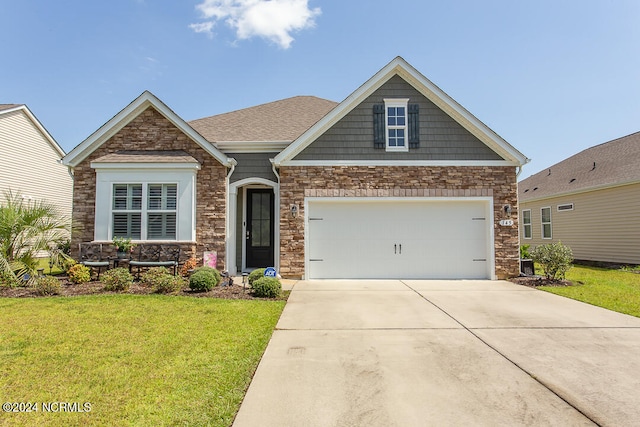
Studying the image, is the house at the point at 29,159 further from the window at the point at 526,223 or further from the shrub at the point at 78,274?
the window at the point at 526,223

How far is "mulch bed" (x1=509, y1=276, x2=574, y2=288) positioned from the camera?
384 inches

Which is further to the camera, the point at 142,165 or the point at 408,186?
the point at 408,186

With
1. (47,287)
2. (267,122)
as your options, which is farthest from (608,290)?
(47,287)

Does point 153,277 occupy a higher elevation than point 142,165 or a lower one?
lower

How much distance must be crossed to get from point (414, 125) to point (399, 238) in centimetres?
351

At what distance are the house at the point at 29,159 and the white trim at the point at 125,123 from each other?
8486 millimetres

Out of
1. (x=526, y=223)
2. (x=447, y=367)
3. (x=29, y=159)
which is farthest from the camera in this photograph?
(x=526, y=223)

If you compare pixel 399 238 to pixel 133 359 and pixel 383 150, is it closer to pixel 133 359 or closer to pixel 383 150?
pixel 383 150

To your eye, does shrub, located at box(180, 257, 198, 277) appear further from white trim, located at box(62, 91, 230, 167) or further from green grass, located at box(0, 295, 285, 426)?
green grass, located at box(0, 295, 285, 426)

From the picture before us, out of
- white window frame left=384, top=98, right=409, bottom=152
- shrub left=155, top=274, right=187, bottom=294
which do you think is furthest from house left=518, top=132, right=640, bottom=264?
shrub left=155, top=274, right=187, bottom=294

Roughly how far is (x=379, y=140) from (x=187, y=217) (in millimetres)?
6206

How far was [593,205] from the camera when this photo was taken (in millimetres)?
15523

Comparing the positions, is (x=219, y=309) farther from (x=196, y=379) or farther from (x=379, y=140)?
(x=379, y=140)

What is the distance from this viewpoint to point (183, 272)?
33.4 ft
